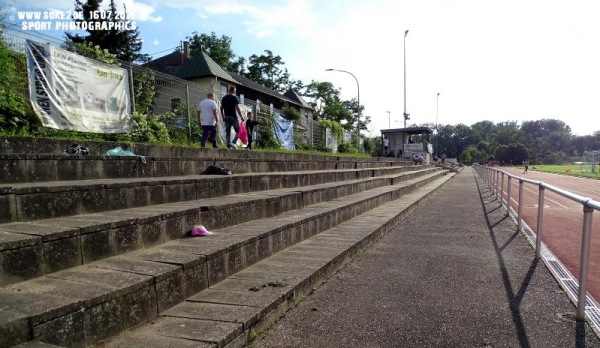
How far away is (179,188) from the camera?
4.92 metres

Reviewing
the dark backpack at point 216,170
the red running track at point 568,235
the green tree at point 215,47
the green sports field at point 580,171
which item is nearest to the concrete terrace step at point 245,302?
the dark backpack at point 216,170

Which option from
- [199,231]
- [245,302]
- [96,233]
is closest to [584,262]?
[245,302]

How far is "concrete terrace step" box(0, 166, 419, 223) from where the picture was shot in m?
3.07

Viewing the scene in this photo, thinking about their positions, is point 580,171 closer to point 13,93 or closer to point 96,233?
point 13,93

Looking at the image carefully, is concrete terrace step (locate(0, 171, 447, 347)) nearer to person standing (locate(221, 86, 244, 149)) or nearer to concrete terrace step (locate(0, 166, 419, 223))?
concrete terrace step (locate(0, 166, 419, 223))

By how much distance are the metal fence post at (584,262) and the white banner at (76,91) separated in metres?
7.63

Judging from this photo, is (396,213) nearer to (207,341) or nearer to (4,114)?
(207,341)

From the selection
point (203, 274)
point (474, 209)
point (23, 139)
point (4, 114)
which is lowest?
point (474, 209)

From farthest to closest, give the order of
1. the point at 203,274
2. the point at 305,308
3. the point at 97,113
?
the point at 97,113
the point at 305,308
the point at 203,274

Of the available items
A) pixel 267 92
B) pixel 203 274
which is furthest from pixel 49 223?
pixel 267 92

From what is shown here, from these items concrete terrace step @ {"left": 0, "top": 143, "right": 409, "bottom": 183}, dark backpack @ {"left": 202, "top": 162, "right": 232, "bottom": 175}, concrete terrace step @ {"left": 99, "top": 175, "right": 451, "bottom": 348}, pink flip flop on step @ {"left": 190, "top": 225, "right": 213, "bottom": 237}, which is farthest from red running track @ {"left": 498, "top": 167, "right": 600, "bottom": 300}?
concrete terrace step @ {"left": 0, "top": 143, "right": 409, "bottom": 183}

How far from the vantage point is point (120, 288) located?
2469mm

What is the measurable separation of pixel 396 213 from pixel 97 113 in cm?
670

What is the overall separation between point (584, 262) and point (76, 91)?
8023 mm
